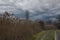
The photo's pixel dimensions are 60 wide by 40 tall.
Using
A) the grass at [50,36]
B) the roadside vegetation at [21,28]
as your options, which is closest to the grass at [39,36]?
the roadside vegetation at [21,28]

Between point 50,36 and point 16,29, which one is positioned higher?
point 16,29

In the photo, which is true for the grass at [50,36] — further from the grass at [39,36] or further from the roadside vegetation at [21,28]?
the grass at [39,36]

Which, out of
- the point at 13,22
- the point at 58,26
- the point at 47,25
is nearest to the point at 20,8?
the point at 13,22

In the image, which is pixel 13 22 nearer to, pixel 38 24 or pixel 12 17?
pixel 12 17

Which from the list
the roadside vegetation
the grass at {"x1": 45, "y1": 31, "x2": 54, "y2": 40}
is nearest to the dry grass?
the roadside vegetation

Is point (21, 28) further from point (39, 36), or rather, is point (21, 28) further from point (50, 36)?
point (50, 36)

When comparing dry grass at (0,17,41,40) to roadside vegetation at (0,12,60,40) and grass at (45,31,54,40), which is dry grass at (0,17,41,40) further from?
grass at (45,31,54,40)

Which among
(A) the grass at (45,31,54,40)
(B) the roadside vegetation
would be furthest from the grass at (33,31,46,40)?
(A) the grass at (45,31,54,40)

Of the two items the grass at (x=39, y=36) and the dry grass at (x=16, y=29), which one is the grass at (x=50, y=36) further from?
the dry grass at (x=16, y=29)

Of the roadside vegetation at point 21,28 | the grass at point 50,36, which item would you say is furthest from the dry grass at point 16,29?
the grass at point 50,36

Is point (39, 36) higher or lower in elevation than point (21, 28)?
lower

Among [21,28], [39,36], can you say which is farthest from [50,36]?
[21,28]

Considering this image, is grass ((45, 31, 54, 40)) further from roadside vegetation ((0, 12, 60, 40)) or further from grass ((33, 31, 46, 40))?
grass ((33, 31, 46, 40))

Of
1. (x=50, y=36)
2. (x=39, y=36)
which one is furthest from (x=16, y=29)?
(x=50, y=36)
